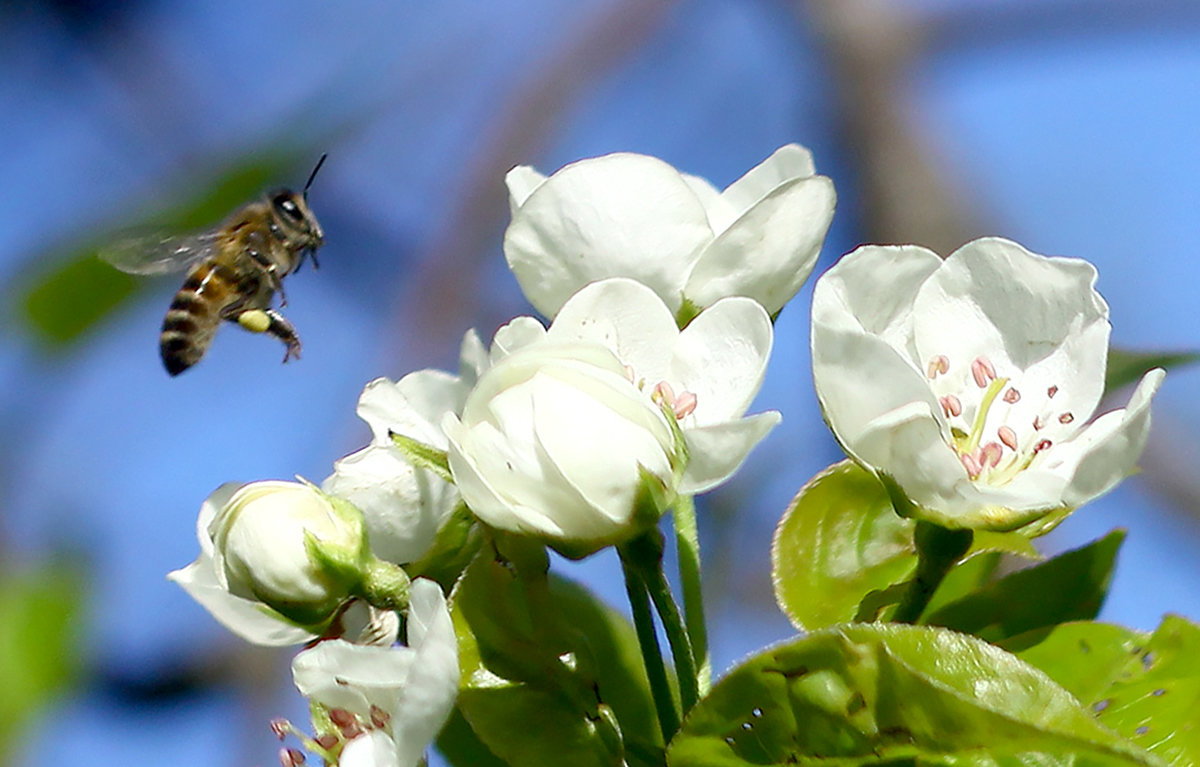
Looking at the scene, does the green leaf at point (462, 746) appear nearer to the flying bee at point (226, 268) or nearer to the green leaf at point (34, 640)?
the flying bee at point (226, 268)

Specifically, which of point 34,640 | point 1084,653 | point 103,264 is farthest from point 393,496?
point 34,640

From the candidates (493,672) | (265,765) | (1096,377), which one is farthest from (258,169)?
(265,765)

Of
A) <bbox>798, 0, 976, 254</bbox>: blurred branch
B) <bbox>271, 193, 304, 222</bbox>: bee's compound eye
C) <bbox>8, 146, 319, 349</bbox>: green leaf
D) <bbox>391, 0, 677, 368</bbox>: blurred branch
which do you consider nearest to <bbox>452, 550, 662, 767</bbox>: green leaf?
<bbox>8, 146, 319, 349</bbox>: green leaf

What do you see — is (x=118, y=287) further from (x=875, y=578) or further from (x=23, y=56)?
(x=23, y=56)

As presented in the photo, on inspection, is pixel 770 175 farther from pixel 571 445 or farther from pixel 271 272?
pixel 271 272

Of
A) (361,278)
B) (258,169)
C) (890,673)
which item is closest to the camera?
(890,673)

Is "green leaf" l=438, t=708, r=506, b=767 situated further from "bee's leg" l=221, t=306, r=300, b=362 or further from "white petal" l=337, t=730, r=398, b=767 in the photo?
"bee's leg" l=221, t=306, r=300, b=362

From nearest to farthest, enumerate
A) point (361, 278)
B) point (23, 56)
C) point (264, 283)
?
point (264, 283), point (361, 278), point (23, 56)
